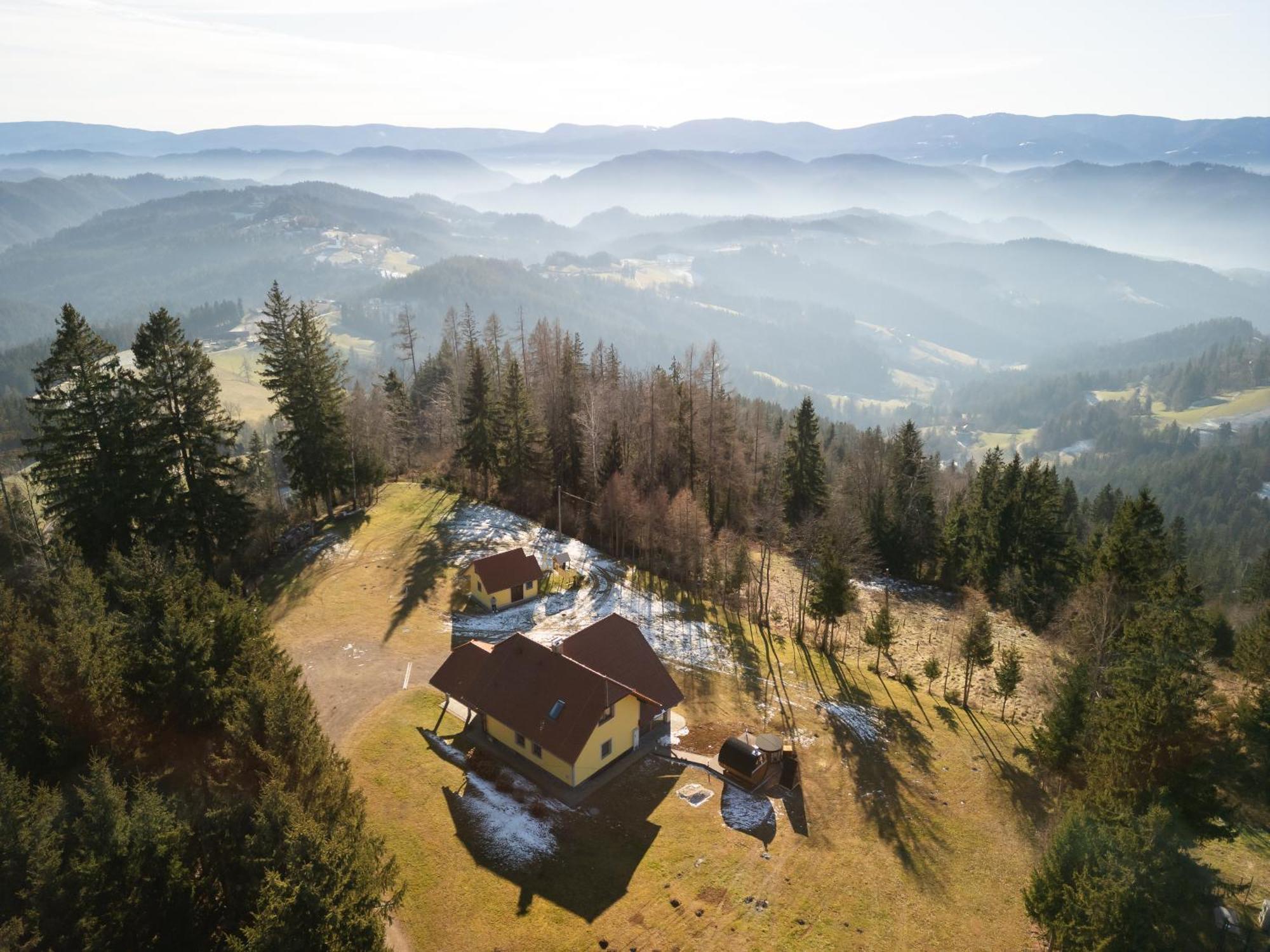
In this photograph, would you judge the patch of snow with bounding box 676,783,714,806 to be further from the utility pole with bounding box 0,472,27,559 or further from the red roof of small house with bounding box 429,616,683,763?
the utility pole with bounding box 0,472,27,559

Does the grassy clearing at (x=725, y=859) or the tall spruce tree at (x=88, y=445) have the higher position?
the tall spruce tree at (x=88, y=445)

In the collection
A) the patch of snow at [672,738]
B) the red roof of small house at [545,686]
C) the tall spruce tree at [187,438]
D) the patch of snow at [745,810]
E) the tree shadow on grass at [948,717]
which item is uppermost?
the tall spruce tree at [187,438]

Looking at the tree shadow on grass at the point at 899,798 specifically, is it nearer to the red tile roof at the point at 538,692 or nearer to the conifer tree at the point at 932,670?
the conifer tree at the point at 932,670

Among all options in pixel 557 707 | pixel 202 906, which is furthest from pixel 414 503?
pixel 202 906

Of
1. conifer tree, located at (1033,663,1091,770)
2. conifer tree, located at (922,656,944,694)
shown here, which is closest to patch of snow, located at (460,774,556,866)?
conifer tree, located at (1033,663,1091,770)

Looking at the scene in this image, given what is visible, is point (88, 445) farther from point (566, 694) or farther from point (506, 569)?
point (566, 694)

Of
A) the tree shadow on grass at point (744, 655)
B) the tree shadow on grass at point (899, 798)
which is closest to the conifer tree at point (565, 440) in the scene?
the tree shadow on grass at point (744, 655)
